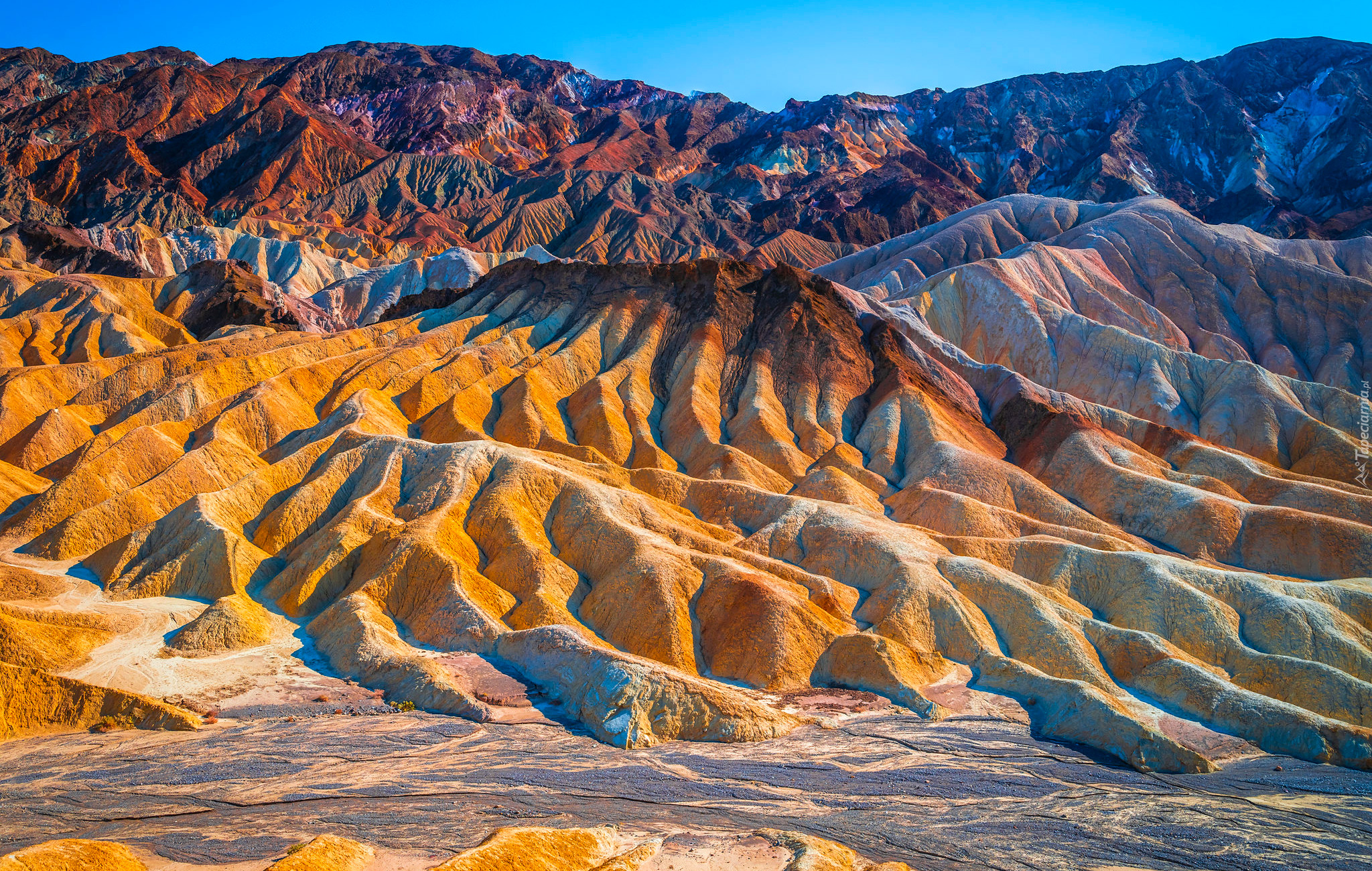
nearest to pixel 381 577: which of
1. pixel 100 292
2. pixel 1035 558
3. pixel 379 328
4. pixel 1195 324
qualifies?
pixel 1035 558

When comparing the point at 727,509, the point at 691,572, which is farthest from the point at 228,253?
the point at 691,572

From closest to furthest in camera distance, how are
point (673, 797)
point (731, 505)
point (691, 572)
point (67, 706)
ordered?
point (673, 797) < point (67, 706) < point (691, 572) < point (731, 505)

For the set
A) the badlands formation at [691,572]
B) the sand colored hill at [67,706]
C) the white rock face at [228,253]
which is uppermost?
the white rock face at [228,253]

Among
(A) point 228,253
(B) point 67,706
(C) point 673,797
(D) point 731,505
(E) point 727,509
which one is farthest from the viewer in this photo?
(A) point 228,253

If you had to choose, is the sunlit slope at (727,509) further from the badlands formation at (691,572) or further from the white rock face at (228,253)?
the white rock face at (228,253)

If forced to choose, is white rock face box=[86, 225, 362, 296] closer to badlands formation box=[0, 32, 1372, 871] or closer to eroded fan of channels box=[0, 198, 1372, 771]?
badlands formation box=[0, 32, 1372, 871]

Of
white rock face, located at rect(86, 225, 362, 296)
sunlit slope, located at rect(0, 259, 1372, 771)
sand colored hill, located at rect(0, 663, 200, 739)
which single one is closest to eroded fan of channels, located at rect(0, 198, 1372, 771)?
sunlit slope, located at rect(0, 259, 1372, 771)

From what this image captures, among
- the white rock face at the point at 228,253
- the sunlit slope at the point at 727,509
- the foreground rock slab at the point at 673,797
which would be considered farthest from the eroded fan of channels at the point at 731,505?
the white rock face at the point at 228,253

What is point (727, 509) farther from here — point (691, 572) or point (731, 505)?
point (691, 572)
